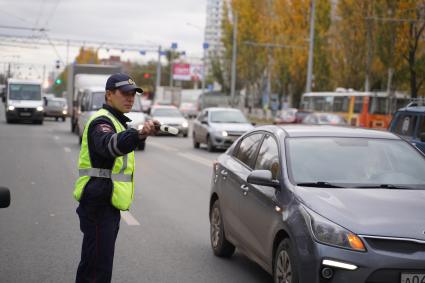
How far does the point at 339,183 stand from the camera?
656 centimetres

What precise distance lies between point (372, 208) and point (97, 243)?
2045 mm

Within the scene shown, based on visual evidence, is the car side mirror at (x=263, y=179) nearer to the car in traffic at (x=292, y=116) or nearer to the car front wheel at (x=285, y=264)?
the car front wheel at (x=285, y=264)

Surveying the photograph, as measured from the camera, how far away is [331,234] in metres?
5.65

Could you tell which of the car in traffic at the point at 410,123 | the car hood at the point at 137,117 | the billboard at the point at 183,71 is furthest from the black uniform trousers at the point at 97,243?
the billboard at the point at 183,71

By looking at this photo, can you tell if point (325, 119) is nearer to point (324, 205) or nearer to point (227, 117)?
point (227, 117)

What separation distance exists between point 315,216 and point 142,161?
1643 cm

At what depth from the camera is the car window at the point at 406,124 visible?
15.2 meters

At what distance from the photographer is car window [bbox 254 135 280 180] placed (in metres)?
6.94

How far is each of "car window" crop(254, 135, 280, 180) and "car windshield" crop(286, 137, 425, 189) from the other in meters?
0.13

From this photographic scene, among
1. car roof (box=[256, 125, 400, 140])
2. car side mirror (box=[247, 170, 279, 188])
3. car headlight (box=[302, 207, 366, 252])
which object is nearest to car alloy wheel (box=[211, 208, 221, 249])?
car roof (box=[256, 125, 400, 140])

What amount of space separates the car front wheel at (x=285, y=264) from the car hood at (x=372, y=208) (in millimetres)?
370

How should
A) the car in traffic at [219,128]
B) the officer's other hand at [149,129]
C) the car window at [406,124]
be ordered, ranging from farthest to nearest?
1. the car in traffic at [219,128]
2. the car window at [406,124]
3. the officer's other hand at [149,129]

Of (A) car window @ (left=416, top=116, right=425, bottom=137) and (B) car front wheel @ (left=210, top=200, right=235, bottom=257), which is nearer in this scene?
(B) car front wheel @ (left=210, top=200, right=235, bottom=257)

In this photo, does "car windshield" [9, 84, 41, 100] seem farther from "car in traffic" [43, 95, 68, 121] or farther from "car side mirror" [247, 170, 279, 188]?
"car side mirror" [247, 170, 279, 188]
